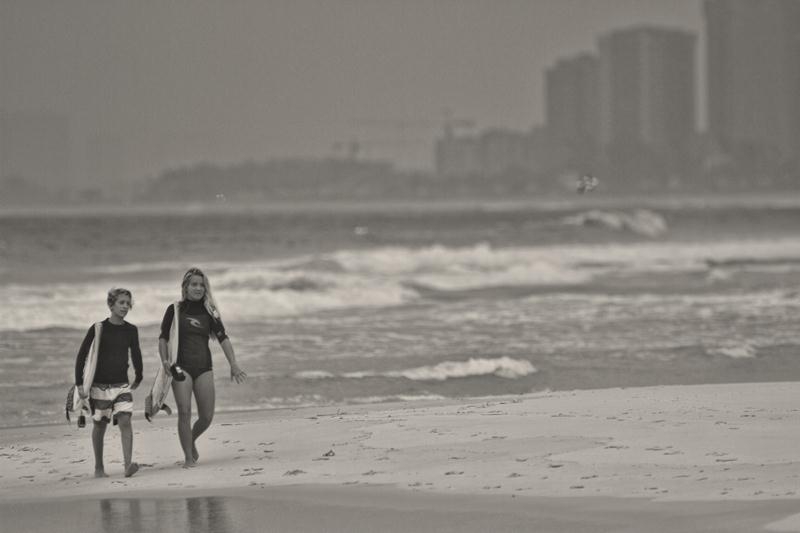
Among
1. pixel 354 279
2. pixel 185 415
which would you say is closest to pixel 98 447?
pixel 185 415

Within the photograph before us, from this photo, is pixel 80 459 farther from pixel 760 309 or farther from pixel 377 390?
pixel 760 309

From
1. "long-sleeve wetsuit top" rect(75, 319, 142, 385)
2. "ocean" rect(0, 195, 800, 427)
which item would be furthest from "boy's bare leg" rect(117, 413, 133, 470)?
"ocean" rect(0, 195, 800, 427)

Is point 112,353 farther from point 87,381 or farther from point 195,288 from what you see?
point 195,288

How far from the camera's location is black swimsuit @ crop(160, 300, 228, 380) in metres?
9.42

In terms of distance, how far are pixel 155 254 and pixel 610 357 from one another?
49531mm

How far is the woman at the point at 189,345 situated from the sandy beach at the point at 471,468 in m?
0.41

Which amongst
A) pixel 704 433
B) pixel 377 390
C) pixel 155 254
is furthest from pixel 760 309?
pixel 155 254

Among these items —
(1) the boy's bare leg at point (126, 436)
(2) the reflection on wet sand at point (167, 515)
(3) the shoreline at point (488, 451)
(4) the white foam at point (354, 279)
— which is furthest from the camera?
(4) the white foam at point (354, 279)

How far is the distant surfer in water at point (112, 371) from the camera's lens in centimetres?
902

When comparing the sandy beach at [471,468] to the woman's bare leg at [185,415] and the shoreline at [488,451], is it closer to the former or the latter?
the shoreline at [488,451]

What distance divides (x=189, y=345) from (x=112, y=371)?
63 centimetres

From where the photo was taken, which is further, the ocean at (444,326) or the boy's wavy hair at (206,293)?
the ocean at (444,326)

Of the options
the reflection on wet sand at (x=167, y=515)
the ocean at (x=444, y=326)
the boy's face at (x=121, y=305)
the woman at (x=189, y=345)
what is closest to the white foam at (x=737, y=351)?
the ocean at (x=444, y=326)

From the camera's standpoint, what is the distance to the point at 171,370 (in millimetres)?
9367
